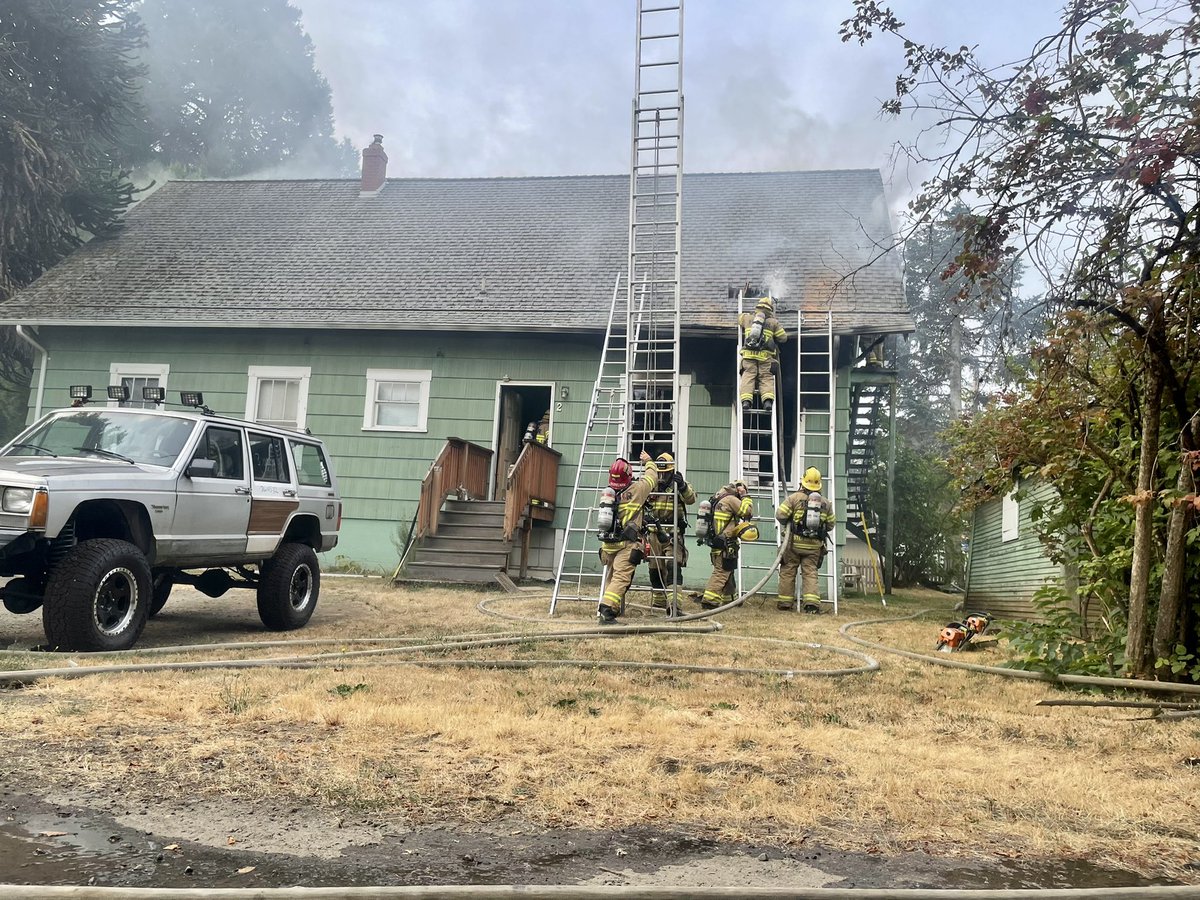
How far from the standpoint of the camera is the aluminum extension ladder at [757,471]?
1209 centimetres

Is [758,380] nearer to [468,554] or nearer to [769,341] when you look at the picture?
[769,341]

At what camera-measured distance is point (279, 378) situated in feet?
48.5

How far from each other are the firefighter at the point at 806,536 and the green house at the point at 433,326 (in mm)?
1978

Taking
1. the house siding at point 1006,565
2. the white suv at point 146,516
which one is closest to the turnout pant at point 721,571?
the house siding at point 1006,565

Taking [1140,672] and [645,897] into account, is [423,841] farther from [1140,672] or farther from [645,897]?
[1140,672]

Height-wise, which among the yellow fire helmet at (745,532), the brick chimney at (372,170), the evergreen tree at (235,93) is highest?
the evergreen tree at (235,93)

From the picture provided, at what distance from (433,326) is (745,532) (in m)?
5.98

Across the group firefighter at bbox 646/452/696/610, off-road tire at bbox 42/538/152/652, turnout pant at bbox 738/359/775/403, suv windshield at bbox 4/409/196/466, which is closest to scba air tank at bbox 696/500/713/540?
firefighter at bbox 646/452/696/610

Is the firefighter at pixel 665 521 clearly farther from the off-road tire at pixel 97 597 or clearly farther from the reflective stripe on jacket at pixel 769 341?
the off-road tire at pixel 97 597

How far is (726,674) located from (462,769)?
109 inches

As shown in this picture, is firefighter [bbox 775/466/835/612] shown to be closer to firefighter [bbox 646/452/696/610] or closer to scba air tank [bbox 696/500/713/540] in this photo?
scba air tank [bbox 696/500/713/540]

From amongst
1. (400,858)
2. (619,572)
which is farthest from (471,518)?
→ (400,858)

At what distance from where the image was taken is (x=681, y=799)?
3.29 metres

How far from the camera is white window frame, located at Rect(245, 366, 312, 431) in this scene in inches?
577
